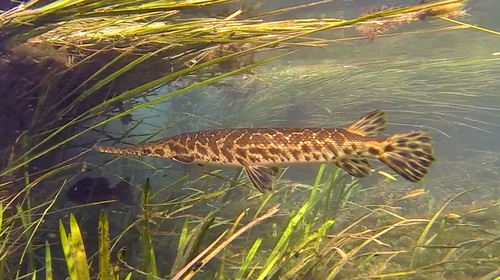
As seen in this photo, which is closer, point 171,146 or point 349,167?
point 349,167

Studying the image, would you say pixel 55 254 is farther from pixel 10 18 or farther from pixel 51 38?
pixel 10 18

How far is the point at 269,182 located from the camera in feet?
10.9

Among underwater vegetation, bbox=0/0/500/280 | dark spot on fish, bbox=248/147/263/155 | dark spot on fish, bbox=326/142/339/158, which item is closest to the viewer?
underwater vegetation, bbox=0/0/500/280

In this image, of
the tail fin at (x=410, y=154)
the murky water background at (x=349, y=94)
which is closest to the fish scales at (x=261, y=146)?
the tail fin at (x=410, y=154)

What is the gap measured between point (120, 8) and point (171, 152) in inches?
44.6

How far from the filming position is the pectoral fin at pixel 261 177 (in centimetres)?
332

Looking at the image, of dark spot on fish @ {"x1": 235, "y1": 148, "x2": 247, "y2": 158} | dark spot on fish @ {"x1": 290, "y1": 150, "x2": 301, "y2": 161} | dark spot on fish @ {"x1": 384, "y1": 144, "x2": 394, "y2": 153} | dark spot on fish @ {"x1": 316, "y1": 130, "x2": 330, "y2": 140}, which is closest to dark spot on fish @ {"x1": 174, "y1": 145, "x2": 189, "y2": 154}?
dark spot on fish @ {"x1": 235, "y1": 148, "x2": 247, "y2": 158}

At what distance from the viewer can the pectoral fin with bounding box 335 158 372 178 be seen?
3.09m

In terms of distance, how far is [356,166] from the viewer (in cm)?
312

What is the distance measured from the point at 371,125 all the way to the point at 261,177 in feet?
2.83

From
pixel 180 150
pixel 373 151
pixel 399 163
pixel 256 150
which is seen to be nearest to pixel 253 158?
pixel 256 150

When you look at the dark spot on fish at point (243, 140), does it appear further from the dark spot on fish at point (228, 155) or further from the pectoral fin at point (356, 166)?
the pectoral fin at point (356, 166)

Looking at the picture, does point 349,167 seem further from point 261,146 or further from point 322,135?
point 261,146

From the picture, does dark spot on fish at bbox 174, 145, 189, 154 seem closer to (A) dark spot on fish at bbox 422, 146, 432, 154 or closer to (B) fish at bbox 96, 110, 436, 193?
(B) fish at bbox 96, 110, 436, 193
